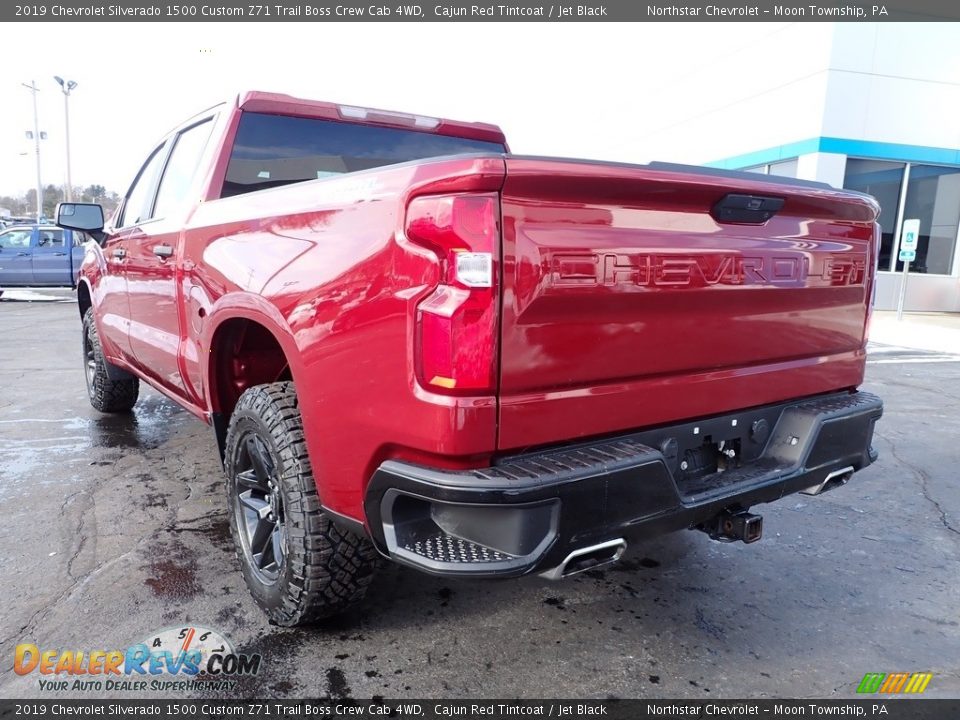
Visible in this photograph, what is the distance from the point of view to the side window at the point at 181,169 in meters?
3.43

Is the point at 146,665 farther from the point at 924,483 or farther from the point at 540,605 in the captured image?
the point at 924,483

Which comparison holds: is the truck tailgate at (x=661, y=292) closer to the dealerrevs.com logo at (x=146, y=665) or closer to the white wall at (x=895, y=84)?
the dealerrevs.com logo at (x=146, y=665)

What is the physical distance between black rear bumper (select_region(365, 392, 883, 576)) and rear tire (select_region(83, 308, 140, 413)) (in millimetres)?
4254

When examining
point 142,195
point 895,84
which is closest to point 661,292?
point 142,195

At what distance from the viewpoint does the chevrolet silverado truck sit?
1.75 metres

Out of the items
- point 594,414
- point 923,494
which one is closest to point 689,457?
point 594,414

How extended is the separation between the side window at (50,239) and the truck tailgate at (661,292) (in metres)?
18.0

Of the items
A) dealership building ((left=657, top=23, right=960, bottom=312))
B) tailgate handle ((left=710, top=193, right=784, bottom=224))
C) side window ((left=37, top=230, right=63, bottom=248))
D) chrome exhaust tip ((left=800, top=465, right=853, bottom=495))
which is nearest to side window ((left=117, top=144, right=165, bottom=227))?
tailgate handle ((left=710, top=193, right=784, bottom=224))

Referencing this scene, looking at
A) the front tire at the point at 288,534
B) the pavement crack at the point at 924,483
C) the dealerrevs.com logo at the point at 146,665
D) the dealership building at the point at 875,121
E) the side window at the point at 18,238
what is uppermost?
the dealership building at the point at 875,121

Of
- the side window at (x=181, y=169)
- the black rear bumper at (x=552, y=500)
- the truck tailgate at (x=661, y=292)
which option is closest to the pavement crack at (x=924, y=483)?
the truck tailgate at (x=661, y=292)

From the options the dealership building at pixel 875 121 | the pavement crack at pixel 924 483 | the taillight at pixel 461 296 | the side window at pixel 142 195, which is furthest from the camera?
the dealership building at pixel 875 121

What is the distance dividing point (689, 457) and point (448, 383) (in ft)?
3.33

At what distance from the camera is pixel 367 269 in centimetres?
189

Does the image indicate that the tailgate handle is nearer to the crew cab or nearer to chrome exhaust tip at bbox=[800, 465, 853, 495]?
chrome exhaust tip at bbox=[800, 465, 853, 495]
